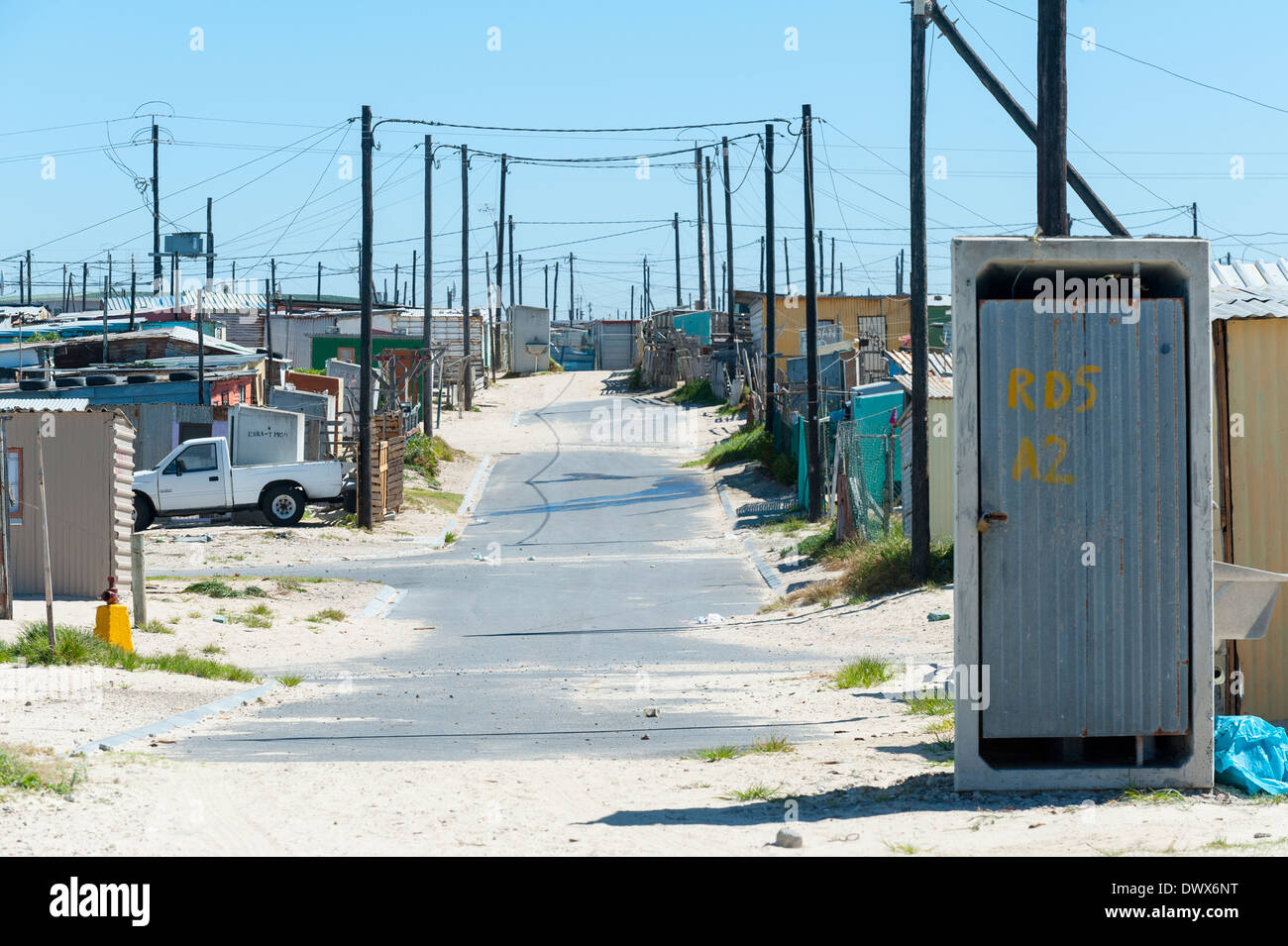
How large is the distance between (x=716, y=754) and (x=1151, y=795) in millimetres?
2858

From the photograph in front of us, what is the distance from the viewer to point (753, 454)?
36.4 m

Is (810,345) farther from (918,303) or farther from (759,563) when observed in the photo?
(918,303)

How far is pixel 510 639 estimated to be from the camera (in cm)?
1672

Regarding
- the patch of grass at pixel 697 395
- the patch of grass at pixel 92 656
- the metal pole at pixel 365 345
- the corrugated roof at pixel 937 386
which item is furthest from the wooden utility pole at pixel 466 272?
the patch of grass at pixel 92 656

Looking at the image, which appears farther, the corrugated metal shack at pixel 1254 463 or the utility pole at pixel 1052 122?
the utility pole at pixel 1052 122

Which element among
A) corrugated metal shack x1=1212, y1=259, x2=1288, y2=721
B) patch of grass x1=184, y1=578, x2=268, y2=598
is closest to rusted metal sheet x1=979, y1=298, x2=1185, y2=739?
corrugated metal shack x1=1212, y1=259, x2=1288, y2=721

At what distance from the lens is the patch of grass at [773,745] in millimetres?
8789

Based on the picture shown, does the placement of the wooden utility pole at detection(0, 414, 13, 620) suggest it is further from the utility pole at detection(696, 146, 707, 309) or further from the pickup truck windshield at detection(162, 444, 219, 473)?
the utility pole at detection(696, 146, 707, 309)

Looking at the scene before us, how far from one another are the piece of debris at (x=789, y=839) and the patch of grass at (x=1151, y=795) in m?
1.90

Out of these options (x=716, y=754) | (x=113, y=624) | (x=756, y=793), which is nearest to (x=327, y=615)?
(x=113, y=624)

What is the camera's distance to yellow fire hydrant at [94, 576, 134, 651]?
13188mm

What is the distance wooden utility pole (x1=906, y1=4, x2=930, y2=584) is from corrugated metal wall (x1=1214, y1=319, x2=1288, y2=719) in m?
9.32

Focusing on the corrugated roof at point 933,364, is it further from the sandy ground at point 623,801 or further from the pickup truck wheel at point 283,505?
the pickup truck wheel at point 283,505
